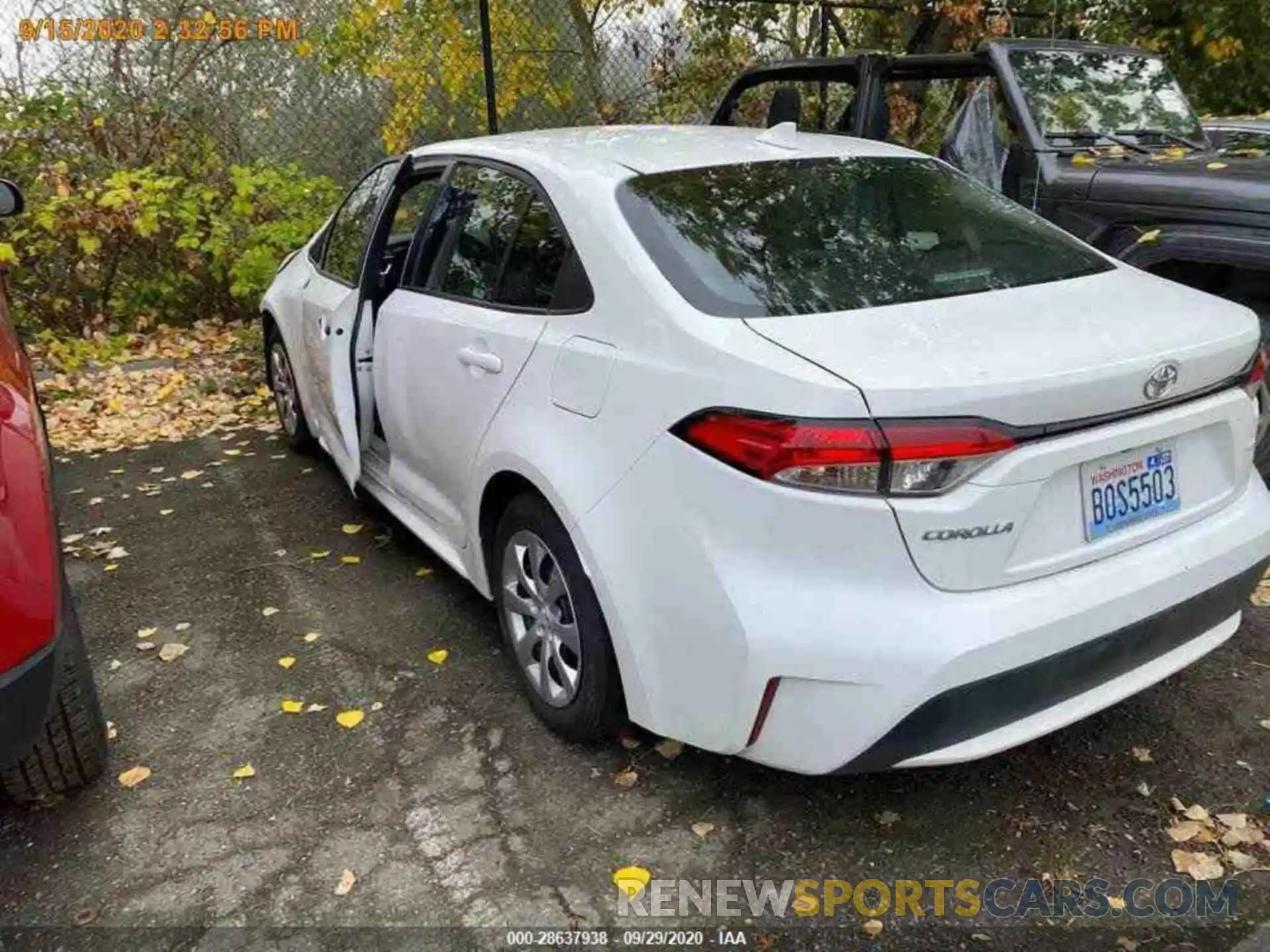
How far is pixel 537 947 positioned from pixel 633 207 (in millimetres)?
1803

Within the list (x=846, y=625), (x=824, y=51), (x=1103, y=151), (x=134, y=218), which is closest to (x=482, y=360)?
(x=846, y=625)

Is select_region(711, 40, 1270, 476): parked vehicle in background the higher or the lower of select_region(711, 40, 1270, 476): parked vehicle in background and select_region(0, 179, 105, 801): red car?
the higher

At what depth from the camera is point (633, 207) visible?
8.66ft

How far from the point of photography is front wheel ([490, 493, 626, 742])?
254 centimetres

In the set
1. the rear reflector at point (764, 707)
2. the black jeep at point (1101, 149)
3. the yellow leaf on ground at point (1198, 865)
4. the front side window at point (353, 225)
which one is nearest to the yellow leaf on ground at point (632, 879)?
the rear reflector at point (764, 707)

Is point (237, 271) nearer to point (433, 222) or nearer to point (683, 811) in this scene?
point (433, 222)

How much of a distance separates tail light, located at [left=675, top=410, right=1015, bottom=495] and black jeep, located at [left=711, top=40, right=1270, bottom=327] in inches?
98.2

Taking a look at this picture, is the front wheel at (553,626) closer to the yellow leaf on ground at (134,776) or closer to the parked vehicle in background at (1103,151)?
the yellow leaf on ground at (134,776)

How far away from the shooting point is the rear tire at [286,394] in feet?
16.6

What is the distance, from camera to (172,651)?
344 centimetres

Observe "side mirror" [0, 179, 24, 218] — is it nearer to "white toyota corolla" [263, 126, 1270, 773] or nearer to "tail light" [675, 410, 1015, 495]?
"white toyota corolla" [263, 126, 1270, 773]

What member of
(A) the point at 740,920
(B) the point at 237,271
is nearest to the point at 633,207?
(A) the point at 740,920

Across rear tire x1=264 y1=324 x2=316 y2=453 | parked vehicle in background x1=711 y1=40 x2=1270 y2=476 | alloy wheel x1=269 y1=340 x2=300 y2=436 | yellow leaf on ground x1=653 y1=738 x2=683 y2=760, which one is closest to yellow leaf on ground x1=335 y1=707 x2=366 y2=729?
yellow leaf on ground x1=653 y1=738 x2=683 y2=760

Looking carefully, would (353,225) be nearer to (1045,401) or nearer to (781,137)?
(781,137)
